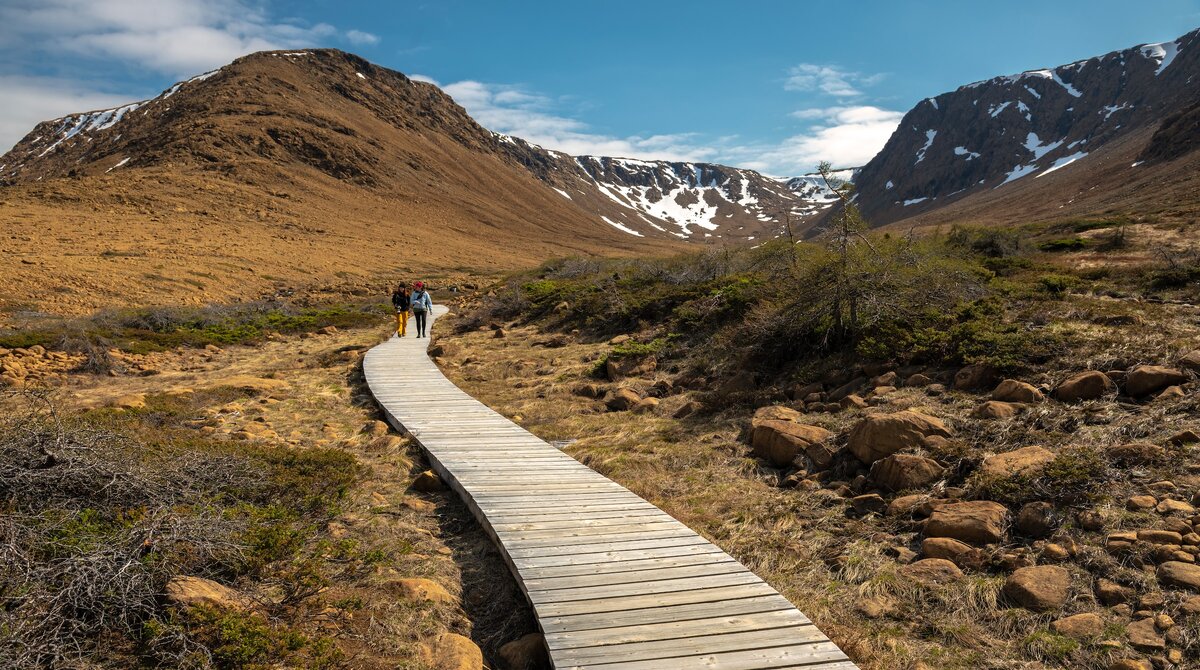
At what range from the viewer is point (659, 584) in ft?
14.3

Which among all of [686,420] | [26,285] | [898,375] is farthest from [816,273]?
[26,285]

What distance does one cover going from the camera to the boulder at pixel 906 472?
18.8ft

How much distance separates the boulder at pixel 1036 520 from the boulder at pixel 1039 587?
0.50 m

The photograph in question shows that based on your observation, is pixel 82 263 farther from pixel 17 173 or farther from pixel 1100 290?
pixel 17 173

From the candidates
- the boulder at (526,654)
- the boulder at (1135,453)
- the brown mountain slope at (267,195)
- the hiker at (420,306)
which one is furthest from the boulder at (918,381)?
the brown mountain slope at (267,195)

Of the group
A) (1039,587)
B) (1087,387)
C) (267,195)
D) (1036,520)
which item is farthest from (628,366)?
(267,195)

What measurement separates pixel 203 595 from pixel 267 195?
204 ft

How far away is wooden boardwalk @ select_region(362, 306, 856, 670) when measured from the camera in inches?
142

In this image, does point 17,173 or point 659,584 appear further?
point 17,173

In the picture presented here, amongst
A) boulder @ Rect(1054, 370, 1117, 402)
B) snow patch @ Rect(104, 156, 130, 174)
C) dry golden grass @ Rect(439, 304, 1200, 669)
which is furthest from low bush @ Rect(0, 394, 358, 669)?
snow patch @ Rect(104, 156, 130, 174)

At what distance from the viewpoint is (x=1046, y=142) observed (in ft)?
429

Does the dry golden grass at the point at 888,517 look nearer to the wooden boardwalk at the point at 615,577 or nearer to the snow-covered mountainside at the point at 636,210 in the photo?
the wooden boardwalk at the point at 615,577

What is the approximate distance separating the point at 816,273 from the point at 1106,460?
536 cm

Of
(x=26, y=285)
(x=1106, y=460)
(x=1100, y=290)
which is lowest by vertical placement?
(x=1106, y=460)
